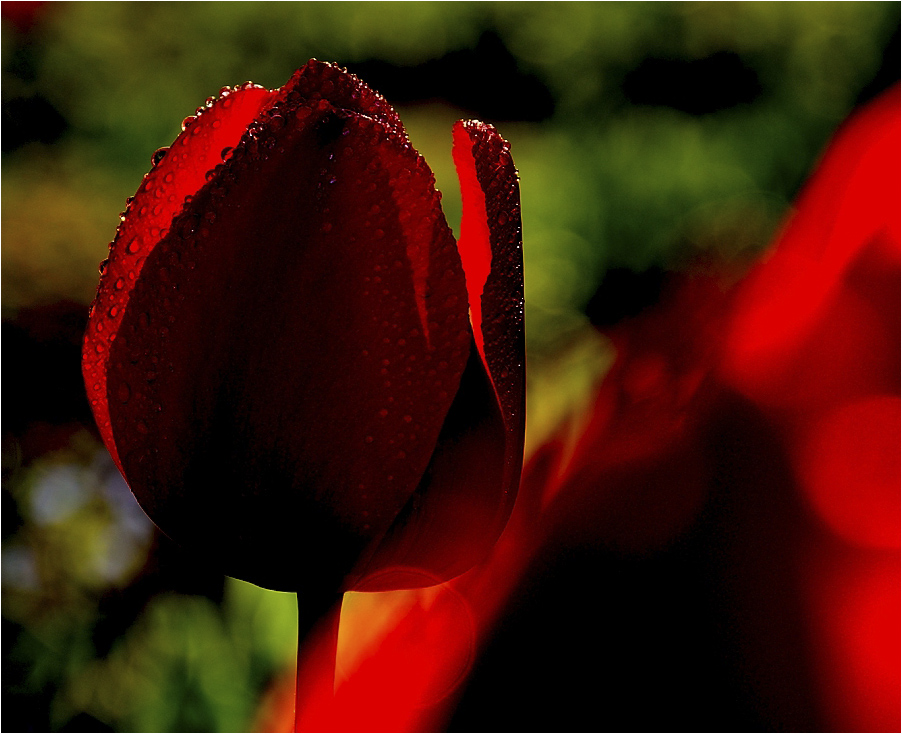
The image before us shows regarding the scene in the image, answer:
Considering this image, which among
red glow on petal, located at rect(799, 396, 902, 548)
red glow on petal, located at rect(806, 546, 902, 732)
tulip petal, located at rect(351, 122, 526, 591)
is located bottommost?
red glow on petal, located at rect(806, 546, 902, 732)

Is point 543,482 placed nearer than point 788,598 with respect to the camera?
No

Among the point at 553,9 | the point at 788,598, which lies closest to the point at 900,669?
the point at 788,598

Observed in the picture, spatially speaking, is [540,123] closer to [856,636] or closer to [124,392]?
[856,636]

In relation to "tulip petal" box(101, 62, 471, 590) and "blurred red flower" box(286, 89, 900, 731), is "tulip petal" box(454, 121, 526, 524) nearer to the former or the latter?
"tulip petal" box(101, 62, 471, 590)

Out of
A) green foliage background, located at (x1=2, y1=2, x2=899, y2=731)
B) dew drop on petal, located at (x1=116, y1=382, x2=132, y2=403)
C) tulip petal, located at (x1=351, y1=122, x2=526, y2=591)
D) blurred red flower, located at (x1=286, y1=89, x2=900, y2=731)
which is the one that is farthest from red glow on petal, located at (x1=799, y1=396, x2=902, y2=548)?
dew drop on petal, located at (x1=116, y1=382, x2=132, y2=403)

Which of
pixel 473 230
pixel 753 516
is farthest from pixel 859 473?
pixel 473 230

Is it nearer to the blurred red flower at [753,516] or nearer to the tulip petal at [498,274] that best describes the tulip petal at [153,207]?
the tulip petal at [498,274]

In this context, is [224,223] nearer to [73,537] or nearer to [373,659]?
[373,659]
